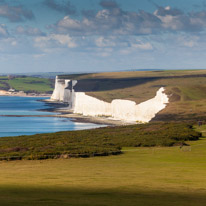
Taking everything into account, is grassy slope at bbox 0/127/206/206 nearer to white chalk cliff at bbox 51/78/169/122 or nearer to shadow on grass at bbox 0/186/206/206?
shadow on grass at bbox 0/186/206/206

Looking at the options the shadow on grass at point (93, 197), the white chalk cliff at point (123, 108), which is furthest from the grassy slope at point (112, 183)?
the white chalk cliff at point (123, 108)

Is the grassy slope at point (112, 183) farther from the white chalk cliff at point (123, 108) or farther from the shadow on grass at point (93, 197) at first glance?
the white chalk cliff at point (123, 108)

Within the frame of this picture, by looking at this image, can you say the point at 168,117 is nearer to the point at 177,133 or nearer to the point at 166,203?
the point at 177,133

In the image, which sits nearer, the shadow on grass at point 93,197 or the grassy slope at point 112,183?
the shadow on grass at point 93,197

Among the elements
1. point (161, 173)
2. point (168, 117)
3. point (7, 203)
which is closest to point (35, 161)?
point (161, 173)

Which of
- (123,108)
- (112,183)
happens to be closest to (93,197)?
(112,183)

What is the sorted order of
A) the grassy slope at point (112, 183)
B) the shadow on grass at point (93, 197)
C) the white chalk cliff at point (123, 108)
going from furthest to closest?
the white chalk cliff at point (123, 108) → the grassy slope at point (112, 183) → the shadow on grass at point (93, 197)

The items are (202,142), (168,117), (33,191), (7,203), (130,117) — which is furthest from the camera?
(130,117)

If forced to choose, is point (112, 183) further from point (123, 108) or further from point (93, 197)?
point (123, 108)
